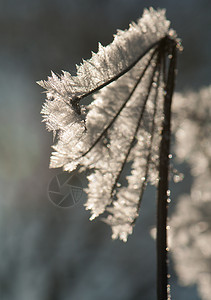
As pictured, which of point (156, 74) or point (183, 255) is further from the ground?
point (156, 74)

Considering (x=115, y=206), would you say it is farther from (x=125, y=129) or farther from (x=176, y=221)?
(x=176, y=221)

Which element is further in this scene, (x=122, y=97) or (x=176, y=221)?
(x=176, y=221)

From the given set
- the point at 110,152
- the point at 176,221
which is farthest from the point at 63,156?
the point at 176,221

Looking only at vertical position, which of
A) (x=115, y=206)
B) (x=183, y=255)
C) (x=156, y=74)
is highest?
(x=156, y=74)

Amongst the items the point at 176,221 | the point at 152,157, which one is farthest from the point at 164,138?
the point at 176,221
